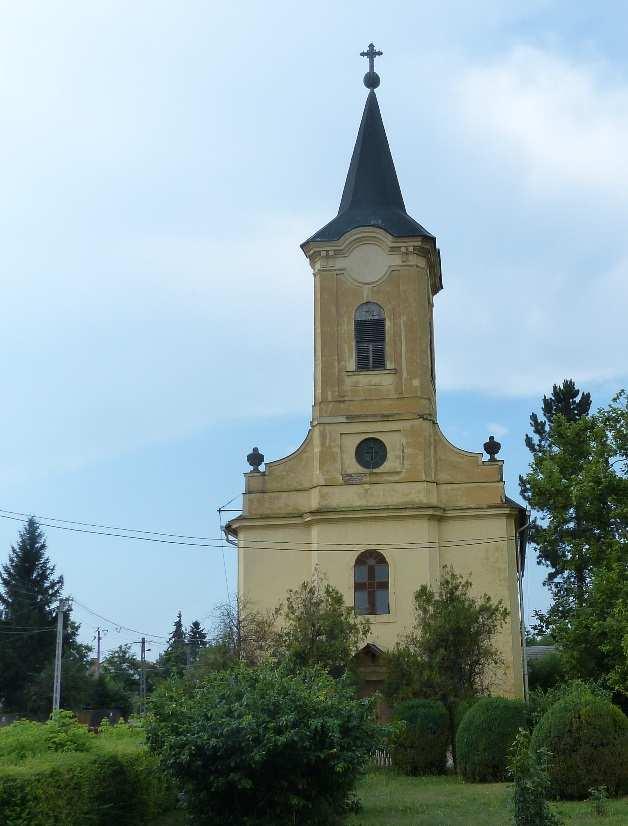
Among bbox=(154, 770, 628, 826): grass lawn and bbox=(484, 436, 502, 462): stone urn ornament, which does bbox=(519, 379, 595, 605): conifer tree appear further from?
bbox=(154, 770, 628, 826): grass lawn

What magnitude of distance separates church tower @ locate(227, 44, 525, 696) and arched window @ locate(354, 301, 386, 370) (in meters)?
0.04

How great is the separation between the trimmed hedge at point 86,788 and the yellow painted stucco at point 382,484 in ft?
60.6

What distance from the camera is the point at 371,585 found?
35.8 meters

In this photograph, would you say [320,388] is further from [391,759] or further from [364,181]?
[391,759]

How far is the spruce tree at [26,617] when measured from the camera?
195 ft

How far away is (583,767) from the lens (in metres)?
20.0

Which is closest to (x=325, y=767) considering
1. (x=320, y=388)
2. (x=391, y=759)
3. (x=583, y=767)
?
(x=583, y=767)

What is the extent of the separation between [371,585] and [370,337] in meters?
8.22

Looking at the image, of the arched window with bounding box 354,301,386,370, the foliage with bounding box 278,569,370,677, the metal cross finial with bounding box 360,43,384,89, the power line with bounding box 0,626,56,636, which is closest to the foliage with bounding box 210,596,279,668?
the foliage with bounding box 278,569,370,677

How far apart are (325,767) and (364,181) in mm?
27995

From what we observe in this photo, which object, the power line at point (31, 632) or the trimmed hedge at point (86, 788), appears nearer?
the trimmed hedge at point (86, 788)

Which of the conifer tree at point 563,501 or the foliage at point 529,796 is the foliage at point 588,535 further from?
the foliage at point 529,796

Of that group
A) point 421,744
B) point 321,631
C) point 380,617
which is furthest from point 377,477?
point 421,744

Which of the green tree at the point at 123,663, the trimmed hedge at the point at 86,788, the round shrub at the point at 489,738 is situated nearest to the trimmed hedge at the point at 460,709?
the round shrub at the point at 489,738
